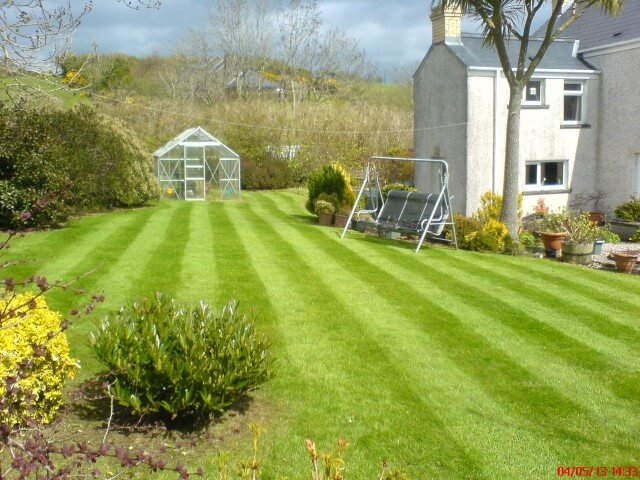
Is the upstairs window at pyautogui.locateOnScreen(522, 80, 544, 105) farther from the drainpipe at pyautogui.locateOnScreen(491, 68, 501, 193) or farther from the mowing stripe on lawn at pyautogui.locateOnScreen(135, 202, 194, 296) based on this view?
the mowing stripe on lawn at pyautogui.locateOnScreen(135, 202, 194, 296)

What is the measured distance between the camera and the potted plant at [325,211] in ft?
70.7

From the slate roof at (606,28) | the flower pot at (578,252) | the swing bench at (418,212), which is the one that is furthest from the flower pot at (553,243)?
the slate roof at (606,28)

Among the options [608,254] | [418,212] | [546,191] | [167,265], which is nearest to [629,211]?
[546,191]

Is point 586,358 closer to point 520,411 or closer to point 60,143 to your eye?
point 520,411

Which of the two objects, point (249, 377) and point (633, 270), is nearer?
point (249, 377)

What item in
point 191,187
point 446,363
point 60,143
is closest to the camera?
point 446,363

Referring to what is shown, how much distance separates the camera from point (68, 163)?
19.0 meters

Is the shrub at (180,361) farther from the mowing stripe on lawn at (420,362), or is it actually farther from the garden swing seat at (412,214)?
the garden swing seat at (412,214)

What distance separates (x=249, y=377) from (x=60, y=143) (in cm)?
1528

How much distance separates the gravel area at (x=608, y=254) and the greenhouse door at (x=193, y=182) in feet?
57.8

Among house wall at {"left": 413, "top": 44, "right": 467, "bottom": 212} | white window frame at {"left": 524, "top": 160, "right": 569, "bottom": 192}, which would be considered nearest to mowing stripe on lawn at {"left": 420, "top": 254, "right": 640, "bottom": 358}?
house wall at {"left": 413, "top": 44, "right": 467, "bottom": 212}

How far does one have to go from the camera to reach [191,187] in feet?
105

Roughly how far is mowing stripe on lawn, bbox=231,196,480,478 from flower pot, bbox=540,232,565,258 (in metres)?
9.42

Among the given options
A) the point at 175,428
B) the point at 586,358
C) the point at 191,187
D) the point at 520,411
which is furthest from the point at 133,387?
the point at 191,187
